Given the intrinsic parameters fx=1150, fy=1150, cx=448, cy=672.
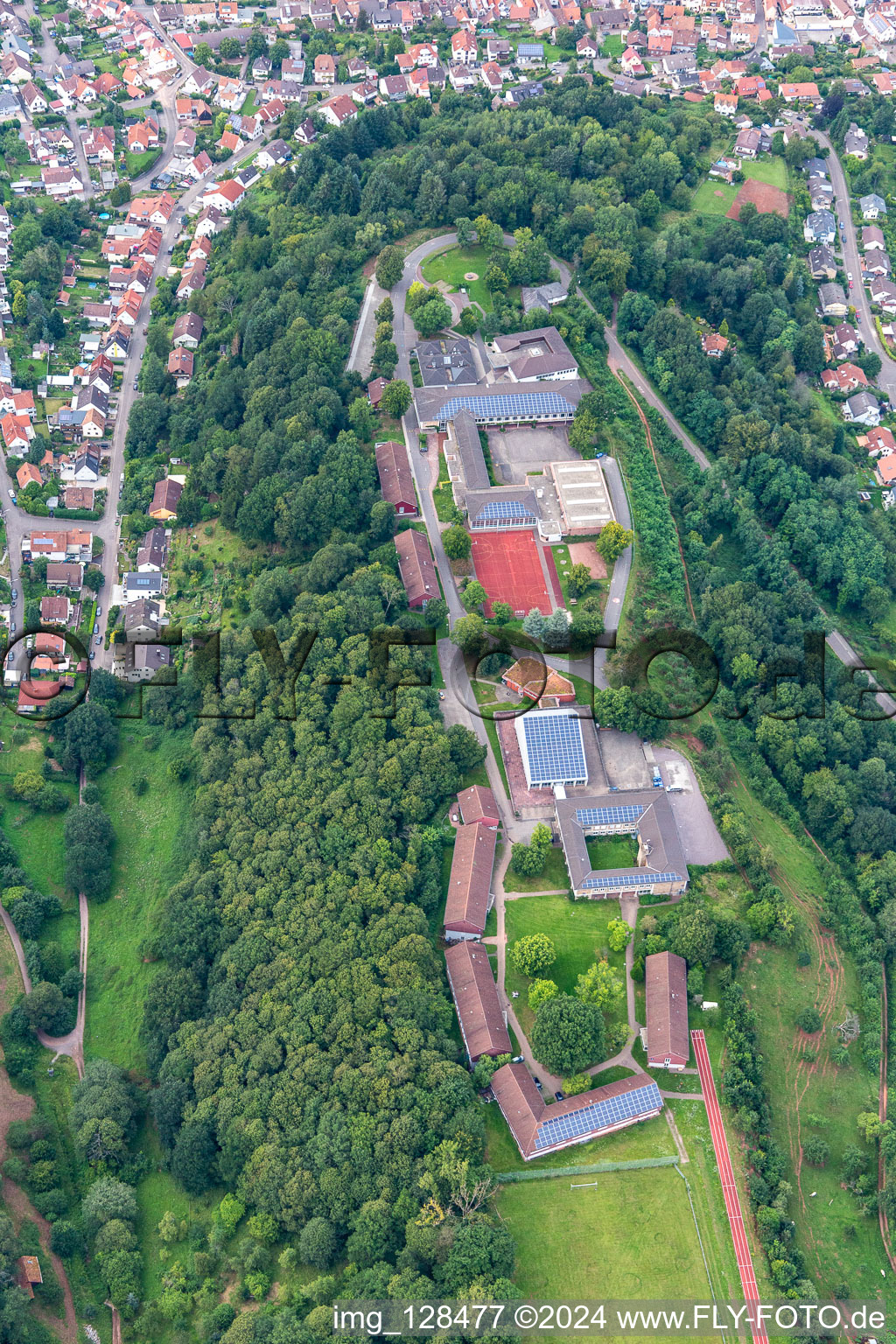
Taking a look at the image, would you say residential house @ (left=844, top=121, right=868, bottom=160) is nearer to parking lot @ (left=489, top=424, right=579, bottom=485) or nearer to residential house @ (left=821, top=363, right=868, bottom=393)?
residential house @ (left=821, top=363, right=868, bottom=393)

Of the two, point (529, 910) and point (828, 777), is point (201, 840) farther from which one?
point (828, 777)

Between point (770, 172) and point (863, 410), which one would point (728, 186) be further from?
point (863, 410)

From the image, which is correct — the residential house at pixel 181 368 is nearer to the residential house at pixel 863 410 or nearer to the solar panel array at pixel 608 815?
the solar panel array at pixel 608 815

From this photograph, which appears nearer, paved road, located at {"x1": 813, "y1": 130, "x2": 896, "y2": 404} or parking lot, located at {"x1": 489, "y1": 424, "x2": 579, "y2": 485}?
parking lot, located at {"x1": 489, "y1": 424, "x2": 579, "y2": 485}

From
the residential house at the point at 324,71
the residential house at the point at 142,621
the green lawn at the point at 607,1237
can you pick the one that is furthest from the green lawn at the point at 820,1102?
the residential house at the point at 324,71

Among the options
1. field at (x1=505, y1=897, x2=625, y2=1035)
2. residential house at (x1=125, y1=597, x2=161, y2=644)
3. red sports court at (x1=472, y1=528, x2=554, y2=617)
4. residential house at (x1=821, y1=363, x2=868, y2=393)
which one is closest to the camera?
field at (x1=505, y1=897, x2=625, y2=1035)

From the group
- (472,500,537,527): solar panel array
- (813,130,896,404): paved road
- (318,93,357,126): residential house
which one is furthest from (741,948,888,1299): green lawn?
(318,93,357,126): residential house
